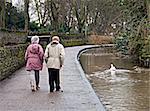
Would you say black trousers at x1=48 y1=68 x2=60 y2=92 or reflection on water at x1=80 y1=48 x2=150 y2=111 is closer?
black trousers at x1=48 y1=68 x2=60 y2=92

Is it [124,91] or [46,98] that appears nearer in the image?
[46,98]

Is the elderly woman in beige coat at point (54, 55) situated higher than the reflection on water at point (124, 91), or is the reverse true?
the elderly woman in beige coat at point (54, 55)

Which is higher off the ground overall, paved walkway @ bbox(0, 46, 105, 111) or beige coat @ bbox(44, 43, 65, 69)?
beige coat @ bbox(44, 43, 65, 69)

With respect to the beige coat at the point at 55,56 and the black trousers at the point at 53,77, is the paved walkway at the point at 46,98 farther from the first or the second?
the beige coat at the point at 55,56

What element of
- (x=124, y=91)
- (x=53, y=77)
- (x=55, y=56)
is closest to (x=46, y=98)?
(x=53, y=77)

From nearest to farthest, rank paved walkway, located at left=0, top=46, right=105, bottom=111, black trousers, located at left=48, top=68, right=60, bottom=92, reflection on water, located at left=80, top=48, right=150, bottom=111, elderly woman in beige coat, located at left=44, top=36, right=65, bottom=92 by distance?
paved walkway, located at left=0, top=46, right=105, bottom=111, elderly woman in beige coat, located at left=44, top=36, right=65, bottom=92, black trousers, located at left=48, top=68, right=60, bottom=92, reflection on water, located at left=80, top=48, right=150, bottom=111

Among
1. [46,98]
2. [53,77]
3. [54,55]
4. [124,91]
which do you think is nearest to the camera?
[46,98]

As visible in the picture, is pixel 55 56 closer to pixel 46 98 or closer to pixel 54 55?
pixel 54 55

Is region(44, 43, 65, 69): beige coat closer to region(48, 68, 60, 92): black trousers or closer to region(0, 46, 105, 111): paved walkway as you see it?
region(48, 68, 60, 92): black trousers

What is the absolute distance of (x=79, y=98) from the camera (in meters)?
11.0

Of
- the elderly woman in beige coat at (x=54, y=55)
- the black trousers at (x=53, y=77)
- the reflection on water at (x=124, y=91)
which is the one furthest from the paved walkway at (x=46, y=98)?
the reflection on water at (x=124, y=91)

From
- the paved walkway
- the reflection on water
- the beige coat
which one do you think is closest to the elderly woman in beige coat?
the beige coat

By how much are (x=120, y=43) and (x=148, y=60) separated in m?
11.4

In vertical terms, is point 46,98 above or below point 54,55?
below
